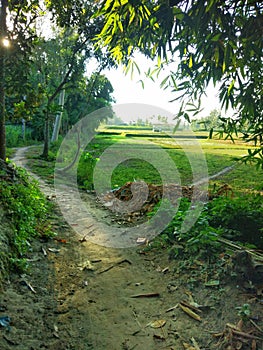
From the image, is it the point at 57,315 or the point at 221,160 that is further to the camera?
the point at 221,160

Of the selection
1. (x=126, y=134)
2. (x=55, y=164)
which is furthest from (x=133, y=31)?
(x=126, y=134)

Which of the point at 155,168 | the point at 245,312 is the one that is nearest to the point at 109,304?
the point at 245,312

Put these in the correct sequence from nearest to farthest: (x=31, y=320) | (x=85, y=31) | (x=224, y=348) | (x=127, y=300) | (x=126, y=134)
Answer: (x=224, y=348)
(x=31, y=320)
(x=127, y=300)
(x=85, y=31)
(x=126, y=134)

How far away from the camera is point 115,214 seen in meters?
5.71

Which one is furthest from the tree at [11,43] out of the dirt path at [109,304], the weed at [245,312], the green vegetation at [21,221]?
the weed at [245,312]

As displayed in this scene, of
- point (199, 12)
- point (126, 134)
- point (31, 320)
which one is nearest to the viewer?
point (199, 12)

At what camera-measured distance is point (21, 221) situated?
3.61 meters

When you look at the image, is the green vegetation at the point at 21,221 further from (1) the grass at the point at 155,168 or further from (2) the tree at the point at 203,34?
(1) the grass at the point at 155,168

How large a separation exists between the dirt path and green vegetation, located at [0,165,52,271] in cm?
16

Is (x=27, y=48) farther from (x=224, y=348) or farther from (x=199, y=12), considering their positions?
(x=224, y=348)

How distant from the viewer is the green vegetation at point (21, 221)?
10.1 feet

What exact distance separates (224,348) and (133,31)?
2535mm

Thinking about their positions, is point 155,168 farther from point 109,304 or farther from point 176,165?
point 109,304

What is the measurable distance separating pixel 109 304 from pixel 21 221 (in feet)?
5.38
